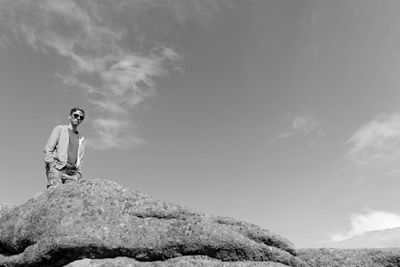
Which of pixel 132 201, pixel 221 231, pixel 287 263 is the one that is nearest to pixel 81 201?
pixel 132 201

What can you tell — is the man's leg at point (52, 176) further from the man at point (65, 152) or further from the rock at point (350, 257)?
the rock at point (350, 257)

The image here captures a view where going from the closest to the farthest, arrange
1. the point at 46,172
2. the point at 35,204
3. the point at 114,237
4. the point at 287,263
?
the point at 114,237, the point at 287,263, the point at 35,204, the point at 46,172

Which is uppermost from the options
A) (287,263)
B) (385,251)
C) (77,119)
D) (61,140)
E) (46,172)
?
(77,119)

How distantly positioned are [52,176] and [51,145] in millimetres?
1469

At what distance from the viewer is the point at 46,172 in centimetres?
1633

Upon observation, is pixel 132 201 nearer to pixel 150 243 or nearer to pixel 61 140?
pixel 150 243

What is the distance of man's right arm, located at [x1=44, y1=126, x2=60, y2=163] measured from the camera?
53.1ft

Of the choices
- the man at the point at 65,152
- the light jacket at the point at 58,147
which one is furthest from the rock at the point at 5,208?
the light jacket at the point at 58,147

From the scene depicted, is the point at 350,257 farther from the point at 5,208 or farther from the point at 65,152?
the point at 5,208

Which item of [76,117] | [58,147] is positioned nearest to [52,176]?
[58,147]

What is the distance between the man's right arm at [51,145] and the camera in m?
16.2

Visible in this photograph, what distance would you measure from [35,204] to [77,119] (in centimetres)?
455

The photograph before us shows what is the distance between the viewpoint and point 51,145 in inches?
644

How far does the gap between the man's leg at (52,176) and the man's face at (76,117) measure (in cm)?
235
